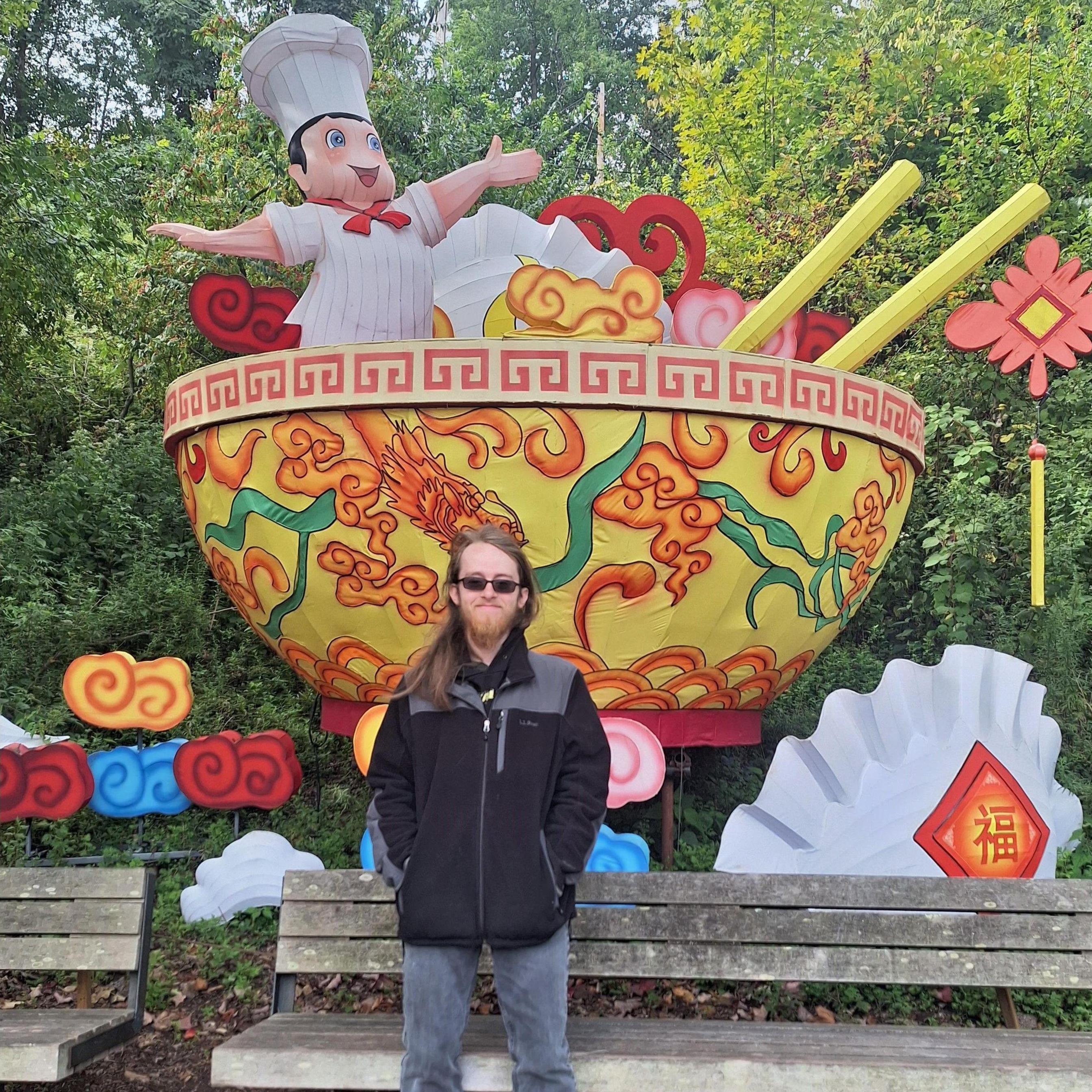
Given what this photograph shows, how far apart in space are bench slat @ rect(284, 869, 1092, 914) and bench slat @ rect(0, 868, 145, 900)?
1.29 feet

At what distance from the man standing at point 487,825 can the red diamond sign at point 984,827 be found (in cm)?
142

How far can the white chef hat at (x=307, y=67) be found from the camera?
13.0 ft

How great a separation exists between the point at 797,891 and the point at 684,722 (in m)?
1.04

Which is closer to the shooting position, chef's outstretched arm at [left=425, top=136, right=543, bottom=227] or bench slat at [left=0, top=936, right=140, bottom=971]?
bench slat at [left=0, top=936, right=140, bottom=971]

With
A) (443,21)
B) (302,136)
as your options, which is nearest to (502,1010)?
(302,136)

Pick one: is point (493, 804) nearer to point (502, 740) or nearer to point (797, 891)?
point (502, 740)

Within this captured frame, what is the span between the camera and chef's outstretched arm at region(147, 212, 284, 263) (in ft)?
12.6

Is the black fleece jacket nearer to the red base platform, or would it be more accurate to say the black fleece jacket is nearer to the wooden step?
the wooden step

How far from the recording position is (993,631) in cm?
573

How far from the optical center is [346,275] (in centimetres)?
387

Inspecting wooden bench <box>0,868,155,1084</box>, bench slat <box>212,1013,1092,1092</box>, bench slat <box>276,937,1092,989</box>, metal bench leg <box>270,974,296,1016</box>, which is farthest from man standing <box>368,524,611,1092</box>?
wooden bench <box>0,868,155,1084</box>

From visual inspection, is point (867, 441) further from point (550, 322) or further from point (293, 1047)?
point (293, 1047)

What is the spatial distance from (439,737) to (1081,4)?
43.0 feet

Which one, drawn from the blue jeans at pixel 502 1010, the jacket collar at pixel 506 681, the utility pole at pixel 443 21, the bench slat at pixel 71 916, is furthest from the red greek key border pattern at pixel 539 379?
the utility pole at pixel 443 21
